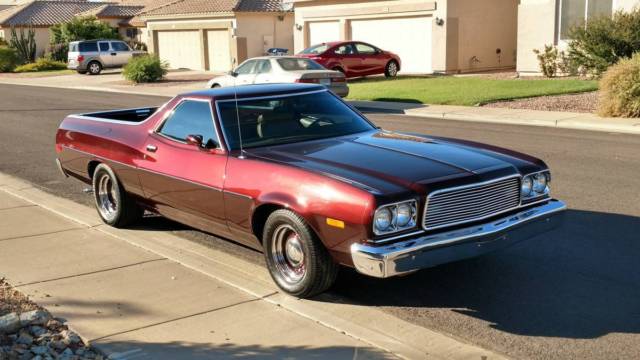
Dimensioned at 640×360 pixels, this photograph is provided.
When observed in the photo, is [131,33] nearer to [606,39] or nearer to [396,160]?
[606,39]

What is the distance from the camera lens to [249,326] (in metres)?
5.05

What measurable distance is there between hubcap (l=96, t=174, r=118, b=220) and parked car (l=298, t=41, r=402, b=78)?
68.6ft

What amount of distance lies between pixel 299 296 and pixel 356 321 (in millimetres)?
559

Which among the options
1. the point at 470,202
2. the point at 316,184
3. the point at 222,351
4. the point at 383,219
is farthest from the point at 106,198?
the point at 470,202

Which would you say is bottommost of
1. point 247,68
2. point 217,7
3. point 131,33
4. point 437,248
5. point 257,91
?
point 437,248

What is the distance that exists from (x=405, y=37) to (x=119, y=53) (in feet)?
67.7

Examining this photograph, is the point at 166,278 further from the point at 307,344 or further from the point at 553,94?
the point at 553,94

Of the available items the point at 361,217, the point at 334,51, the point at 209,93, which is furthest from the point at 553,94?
the point at 361,217

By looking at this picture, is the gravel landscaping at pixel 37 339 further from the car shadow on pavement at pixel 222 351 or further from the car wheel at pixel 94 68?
the car wheel at pixel 94 68

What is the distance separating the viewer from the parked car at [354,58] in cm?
2877

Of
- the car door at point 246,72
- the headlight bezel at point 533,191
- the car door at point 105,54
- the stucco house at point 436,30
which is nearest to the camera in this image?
the headlight bezel at point 533,191

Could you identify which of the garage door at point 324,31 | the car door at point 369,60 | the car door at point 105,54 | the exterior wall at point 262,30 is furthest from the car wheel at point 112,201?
the car door at point 105,54

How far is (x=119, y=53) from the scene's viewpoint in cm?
4581

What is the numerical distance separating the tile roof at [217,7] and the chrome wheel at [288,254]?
116 feet
